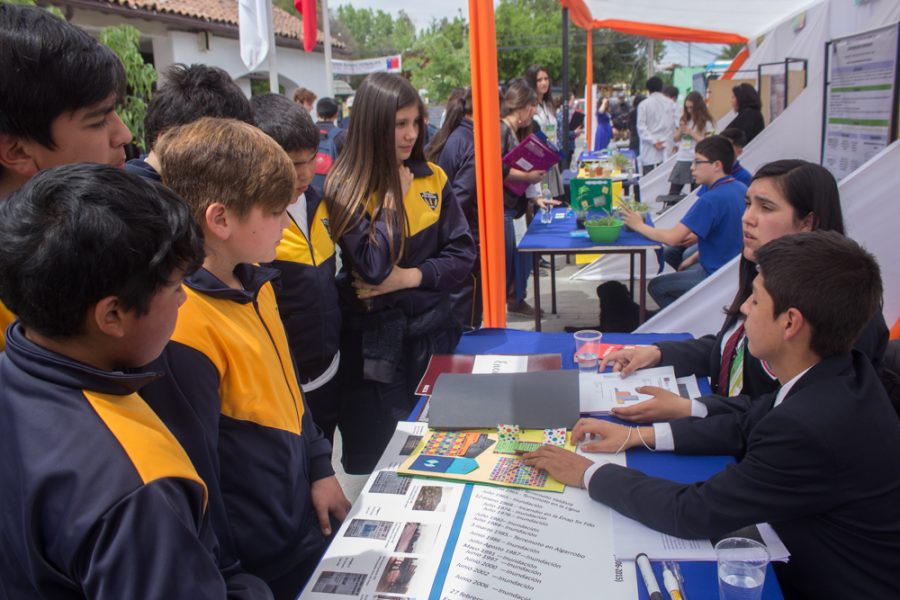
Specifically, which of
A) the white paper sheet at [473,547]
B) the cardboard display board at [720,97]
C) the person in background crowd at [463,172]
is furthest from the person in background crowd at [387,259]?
the cardboard display board at [720,97]

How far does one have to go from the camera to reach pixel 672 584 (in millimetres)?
1065

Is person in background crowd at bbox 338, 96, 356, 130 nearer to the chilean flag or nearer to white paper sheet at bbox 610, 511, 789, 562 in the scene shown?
the chilean flag

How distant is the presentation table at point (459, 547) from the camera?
3.59ft

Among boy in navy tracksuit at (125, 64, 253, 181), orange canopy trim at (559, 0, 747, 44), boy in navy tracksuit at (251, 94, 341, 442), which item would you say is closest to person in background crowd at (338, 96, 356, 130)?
boy in navy tracksuit at (251, 94, 341, 442)

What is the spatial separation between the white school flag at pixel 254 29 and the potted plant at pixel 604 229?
2754mm

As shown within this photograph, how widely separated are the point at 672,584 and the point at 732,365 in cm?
96

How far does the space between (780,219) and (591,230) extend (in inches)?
81.4

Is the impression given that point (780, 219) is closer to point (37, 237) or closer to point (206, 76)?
point (206, 76)

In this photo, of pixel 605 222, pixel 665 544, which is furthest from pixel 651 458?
pixel 605 222

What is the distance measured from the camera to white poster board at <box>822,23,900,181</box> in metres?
3.72

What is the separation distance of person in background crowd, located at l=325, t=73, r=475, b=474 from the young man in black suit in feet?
2.97

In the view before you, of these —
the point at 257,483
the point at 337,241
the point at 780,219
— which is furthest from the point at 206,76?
the point at 780,219

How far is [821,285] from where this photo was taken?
133cm

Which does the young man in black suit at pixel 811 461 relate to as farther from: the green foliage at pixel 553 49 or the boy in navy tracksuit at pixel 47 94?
the green foliage at pixel 553 49
